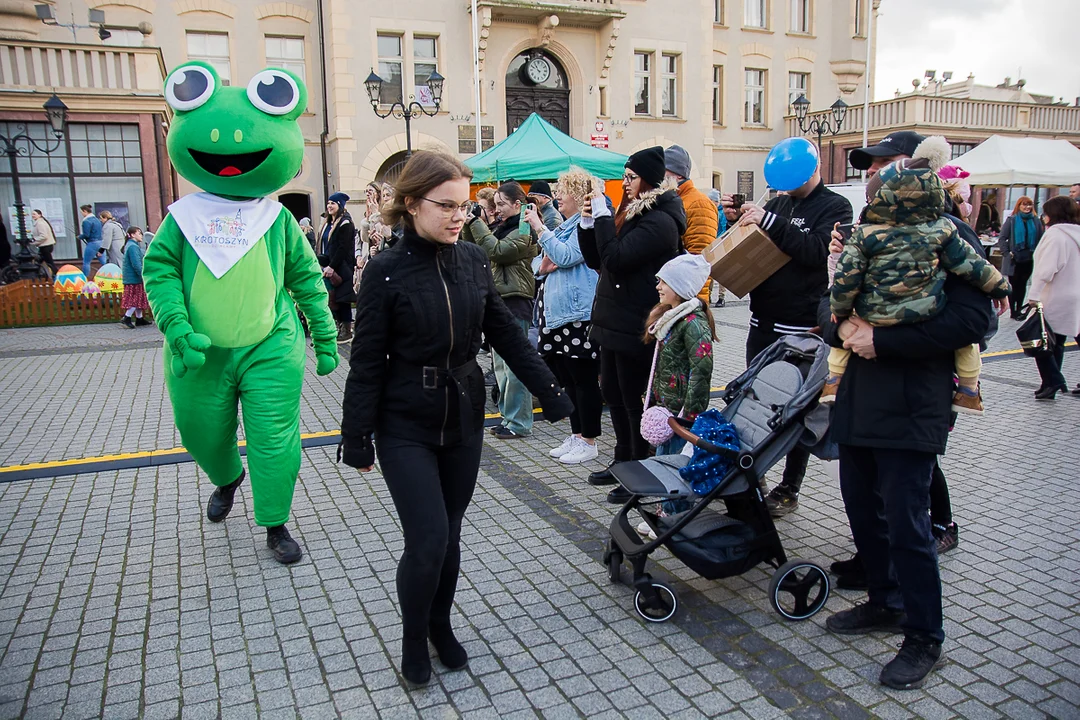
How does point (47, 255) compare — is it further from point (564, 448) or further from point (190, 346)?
point (190, 346)

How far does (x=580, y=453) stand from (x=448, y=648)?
8.93 feet

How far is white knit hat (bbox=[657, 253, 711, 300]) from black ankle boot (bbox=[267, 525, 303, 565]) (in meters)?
2.33

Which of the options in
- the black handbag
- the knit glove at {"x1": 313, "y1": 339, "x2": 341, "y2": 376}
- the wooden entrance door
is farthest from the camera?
the wooden entrance door

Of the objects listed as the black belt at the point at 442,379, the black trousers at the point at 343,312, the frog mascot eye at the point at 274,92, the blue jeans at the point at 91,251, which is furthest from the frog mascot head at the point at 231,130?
the blue jeans at the point at 91,251

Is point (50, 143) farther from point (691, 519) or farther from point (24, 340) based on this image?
point (691, 519)

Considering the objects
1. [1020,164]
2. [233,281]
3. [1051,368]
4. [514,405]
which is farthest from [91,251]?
[1020,164]

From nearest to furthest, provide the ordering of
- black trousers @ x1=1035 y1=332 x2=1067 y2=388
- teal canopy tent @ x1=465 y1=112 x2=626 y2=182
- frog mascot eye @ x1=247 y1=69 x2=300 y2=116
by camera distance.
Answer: frog mascot eye @ x1=247 y1=69 x2=300 y2=116 < black trousers @ x1=1035 y1=332 x2=1067 y2=388 < teal canopy tent @ x1=465 y1=112 x2=626 y2=182

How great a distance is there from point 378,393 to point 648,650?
1479mm

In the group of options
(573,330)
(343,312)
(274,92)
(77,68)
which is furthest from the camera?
(77,68)

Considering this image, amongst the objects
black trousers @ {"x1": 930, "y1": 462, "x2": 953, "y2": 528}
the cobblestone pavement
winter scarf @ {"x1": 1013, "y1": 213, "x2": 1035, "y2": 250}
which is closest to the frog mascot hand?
the cobblestone pavement

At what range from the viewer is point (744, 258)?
4.29 metres

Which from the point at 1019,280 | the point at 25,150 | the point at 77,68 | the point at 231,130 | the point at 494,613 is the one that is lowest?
the point at 494,613

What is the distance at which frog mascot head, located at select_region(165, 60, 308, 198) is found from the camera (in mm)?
4176

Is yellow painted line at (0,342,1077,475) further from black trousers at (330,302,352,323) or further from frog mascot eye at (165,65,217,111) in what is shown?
black trousers at (330,302,352,323)
